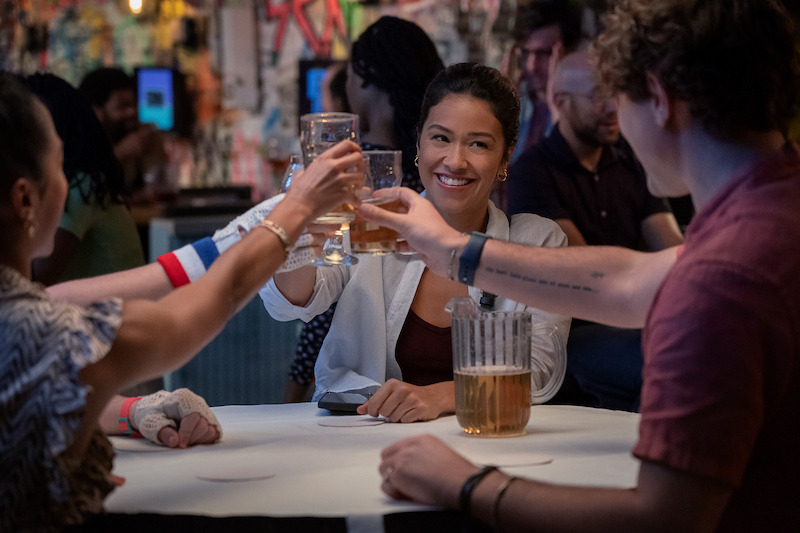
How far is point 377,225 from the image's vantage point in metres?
Result: 1.69

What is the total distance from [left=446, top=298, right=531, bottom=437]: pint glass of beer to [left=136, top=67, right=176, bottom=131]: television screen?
551 centimetres

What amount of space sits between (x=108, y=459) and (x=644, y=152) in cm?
91

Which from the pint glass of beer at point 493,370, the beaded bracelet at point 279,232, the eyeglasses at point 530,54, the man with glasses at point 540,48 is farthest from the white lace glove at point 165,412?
the eyeglasses at point 530,54

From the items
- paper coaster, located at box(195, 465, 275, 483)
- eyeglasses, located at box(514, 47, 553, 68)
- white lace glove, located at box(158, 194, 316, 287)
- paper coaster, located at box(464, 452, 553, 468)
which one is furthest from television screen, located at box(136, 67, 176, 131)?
paper coaster, located at box(464, 452, 553, 468)

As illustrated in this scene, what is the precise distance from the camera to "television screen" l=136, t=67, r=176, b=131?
6.54 m

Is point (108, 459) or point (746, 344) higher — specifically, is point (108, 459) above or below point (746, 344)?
below

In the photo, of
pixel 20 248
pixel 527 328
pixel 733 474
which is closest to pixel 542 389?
pixel 527 328

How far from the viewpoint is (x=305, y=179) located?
1510 millimetres

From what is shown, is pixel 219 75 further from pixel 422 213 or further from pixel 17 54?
pixel 422 213

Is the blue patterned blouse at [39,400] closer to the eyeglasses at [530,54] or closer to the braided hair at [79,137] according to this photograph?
the braided hair at [79,137]

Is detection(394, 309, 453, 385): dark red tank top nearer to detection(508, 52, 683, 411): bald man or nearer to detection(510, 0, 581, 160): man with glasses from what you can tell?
detection(508, 52, 683, 411): bald man

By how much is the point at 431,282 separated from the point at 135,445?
99 centimetres

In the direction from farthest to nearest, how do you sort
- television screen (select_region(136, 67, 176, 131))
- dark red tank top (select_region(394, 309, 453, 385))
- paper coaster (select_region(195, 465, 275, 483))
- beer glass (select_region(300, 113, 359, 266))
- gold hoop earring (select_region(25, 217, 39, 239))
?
television screen (select_region(136, 67, 176, 131))
dark red tank top (select_region(394, 309, 453, 385))
beer glass (select_region(300, 113, 359, 266))
paper coaster (select_region(195, 465, 275, 483))
gold hoop earring (select_region(25, 217, 39, 239))

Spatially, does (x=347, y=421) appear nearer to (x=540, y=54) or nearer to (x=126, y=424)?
(x=126, y=424)
